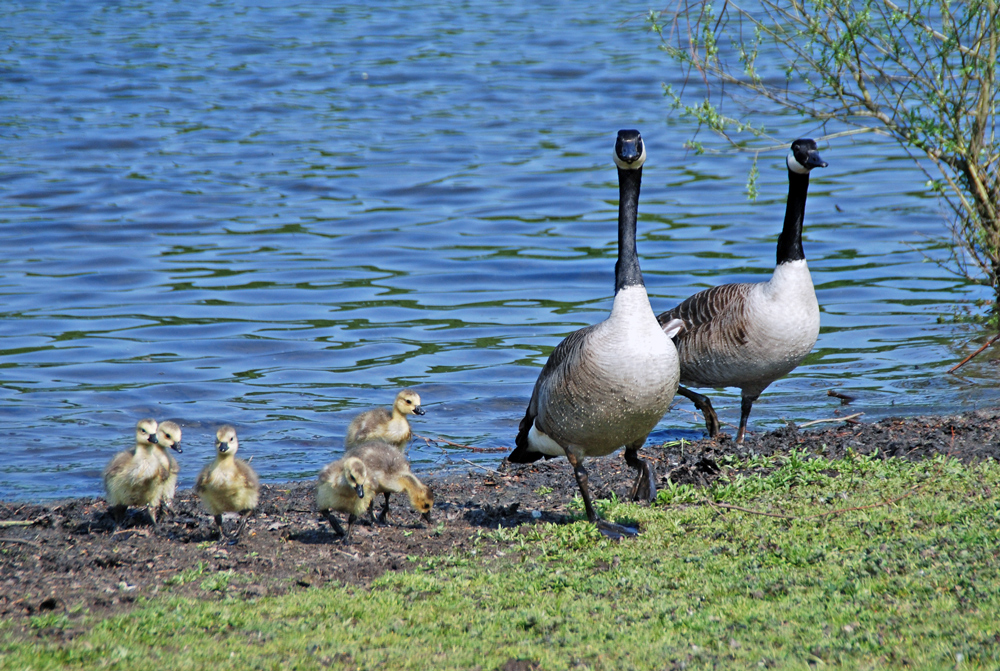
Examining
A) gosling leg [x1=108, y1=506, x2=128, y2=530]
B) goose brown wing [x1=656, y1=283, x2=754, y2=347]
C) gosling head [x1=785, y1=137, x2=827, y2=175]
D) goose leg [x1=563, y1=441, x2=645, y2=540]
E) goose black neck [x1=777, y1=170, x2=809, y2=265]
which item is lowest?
gosling leg [x1=108, y1=506, x2=128, y2=530]

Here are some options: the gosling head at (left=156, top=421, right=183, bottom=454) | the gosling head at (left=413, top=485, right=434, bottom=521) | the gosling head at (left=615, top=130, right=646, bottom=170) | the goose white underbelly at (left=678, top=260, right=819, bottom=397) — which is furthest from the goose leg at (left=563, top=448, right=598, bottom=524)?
the gosling head at (left=156, top=421, right=183, bottom=454)

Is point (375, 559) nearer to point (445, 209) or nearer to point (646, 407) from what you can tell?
point (646, 407)

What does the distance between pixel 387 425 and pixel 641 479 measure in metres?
2.34

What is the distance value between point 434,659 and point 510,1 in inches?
1617

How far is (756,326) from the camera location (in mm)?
9344

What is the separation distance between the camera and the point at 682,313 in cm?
1009

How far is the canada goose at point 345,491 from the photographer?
702cm

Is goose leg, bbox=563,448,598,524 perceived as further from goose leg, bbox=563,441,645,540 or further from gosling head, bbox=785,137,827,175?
gosling head, bbox=785,137,827,175

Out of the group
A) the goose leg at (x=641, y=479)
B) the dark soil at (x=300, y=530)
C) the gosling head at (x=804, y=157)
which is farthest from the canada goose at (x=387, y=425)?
the gosling head at (x=804, y=157)

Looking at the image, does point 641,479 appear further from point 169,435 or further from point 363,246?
point 363,246

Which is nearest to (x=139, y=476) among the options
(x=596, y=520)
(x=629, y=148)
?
(x=596, y=520)

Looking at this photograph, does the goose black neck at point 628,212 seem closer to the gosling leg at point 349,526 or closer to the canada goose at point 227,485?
the gosling leg at point 349,526

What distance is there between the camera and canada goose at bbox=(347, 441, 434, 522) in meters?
7.46

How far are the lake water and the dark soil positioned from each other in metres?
1.44
